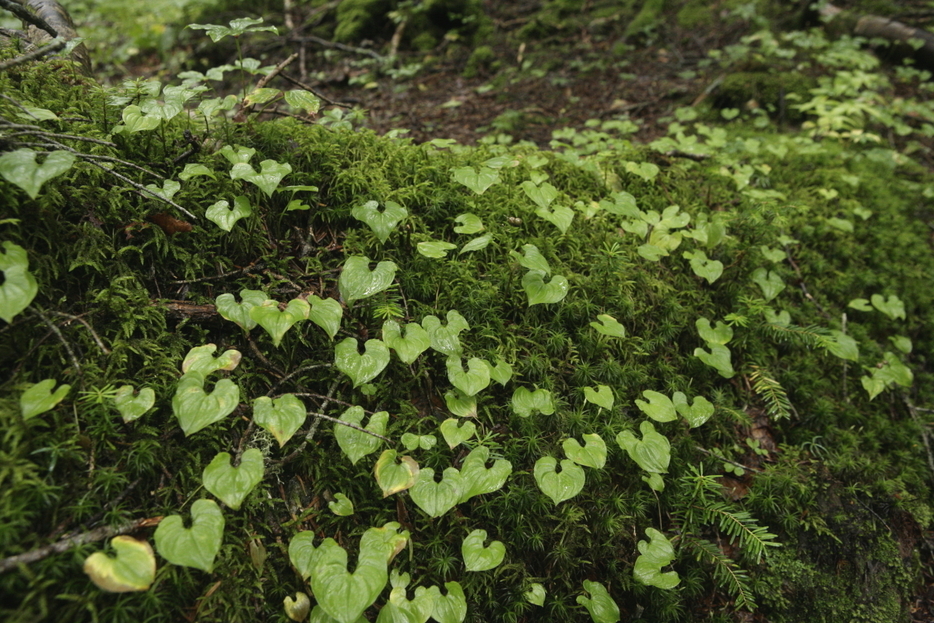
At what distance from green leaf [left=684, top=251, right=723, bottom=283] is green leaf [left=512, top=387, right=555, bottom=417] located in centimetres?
138

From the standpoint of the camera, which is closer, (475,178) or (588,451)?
(588,451)

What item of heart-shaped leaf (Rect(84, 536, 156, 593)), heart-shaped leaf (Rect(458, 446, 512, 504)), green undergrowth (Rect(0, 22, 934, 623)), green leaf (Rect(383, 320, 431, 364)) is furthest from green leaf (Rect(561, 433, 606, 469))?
heart-shaped leaf (Rect(84, 536, 156, 593))

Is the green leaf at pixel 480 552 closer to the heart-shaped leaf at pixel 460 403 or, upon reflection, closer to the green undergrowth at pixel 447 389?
the green undergrowth at pixel 447 389

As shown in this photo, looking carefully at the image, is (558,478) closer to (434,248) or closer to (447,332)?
(447,332)

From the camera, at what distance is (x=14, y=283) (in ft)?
5.04

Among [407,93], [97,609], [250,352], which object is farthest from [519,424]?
[407,93]

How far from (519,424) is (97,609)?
1.61 meters

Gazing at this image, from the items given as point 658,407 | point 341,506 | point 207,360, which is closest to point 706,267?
point 658,407

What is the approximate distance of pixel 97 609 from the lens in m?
1.38

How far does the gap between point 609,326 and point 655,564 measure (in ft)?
3.58

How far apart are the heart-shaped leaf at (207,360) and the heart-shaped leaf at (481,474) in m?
1.02

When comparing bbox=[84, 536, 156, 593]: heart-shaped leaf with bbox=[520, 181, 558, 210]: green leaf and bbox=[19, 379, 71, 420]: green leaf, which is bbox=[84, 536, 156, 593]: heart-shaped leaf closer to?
bbox=[19, 379, 71, 420]: green leaf

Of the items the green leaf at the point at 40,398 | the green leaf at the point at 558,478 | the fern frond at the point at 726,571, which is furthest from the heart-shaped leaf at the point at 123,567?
the fern frond at the point at 726,571

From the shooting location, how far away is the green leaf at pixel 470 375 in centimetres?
206
